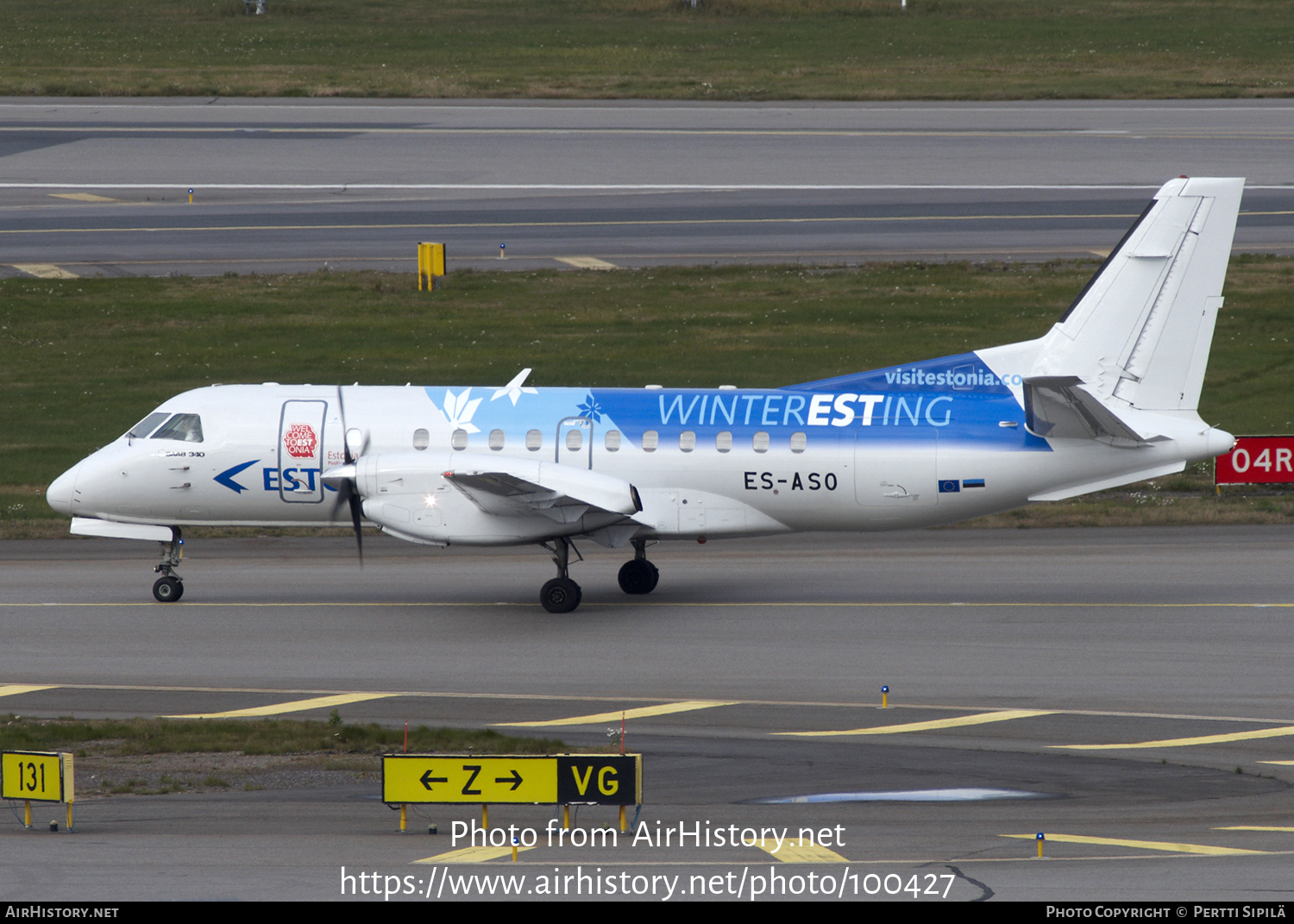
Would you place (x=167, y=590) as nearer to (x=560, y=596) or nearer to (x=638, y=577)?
(x=560, y=596)

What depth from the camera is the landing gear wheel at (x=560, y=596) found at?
2506 centimetres

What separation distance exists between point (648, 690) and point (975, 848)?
23.8 feet

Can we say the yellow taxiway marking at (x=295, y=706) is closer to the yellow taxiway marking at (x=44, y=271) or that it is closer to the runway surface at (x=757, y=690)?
the runway surface at (x=757, y=690)

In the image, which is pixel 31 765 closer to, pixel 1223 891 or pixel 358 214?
pixel 1223 891

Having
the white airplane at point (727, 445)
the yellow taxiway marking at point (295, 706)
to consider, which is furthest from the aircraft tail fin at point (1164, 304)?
the yellow taxiway marking at point (295, 706)

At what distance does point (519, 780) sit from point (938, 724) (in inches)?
261

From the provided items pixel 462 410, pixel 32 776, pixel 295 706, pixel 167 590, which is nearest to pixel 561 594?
pixel 462 410

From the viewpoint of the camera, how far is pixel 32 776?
14859 millimetres

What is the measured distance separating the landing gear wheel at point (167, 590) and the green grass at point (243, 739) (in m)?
6.94

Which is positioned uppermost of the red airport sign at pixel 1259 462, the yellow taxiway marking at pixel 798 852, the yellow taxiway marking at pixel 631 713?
the red airport sign at pixel 1259 462

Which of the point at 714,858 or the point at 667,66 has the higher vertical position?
the point at 667,66

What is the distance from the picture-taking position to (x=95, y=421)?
38.7 metres

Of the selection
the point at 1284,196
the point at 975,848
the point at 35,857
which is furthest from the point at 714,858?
the point at 1284,196

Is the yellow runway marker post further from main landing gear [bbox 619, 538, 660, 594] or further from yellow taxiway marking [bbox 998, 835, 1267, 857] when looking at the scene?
main landing gear [bbox 619, 538, 660, 594]
